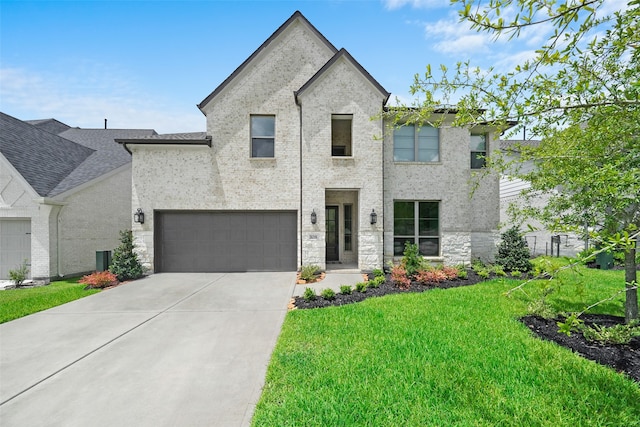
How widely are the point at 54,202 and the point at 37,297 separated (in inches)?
161

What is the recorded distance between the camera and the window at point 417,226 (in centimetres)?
1130

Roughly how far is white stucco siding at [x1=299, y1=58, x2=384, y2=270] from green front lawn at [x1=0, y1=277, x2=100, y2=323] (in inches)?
286

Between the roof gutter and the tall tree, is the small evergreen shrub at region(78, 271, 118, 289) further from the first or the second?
the tall tree

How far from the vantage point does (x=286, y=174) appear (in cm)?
1109

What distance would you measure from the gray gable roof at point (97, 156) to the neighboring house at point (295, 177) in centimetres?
306

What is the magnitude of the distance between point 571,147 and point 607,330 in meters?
3.20

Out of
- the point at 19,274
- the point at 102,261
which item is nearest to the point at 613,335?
the point at 102,261

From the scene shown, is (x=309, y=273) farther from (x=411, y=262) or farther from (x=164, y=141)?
(x=164, y=141)

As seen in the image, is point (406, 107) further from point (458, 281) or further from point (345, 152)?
point (345, 152)

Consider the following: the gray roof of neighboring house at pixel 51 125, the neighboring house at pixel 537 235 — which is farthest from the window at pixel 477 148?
the gray roof of neighboring house at pixel 51 125

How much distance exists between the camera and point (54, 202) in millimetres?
10492

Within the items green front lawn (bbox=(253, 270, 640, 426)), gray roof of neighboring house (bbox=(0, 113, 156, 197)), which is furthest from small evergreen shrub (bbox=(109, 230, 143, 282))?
green front lawn (bbox=(253, 270, 640, 426))

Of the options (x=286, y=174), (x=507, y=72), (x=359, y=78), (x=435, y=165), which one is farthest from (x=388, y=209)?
(x=507, y=72)

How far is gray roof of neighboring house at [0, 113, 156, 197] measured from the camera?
1077 cm
